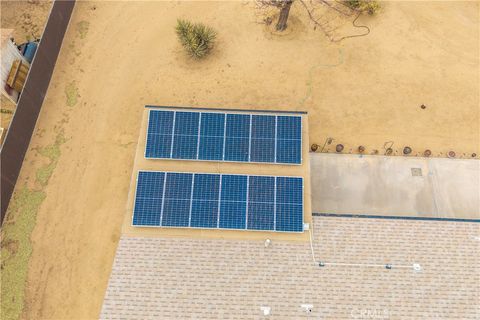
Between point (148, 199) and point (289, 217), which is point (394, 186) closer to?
point (289, 217)

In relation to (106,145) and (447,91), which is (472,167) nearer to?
(447,91)

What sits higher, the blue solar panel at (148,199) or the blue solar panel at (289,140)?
the blue solar panel at (289,140)

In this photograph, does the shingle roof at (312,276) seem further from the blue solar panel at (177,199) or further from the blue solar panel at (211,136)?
the blue solar panel at (211,136)

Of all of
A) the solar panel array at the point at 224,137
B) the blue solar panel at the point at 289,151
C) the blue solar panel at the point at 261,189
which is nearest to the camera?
the blue solar panel at the point at 261,189

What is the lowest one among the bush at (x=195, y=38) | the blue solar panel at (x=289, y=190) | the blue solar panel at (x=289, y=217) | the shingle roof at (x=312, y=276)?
the shingle roof at (x=312, y=276)

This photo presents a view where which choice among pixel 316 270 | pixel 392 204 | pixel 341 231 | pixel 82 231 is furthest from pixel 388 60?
pixel 82 231

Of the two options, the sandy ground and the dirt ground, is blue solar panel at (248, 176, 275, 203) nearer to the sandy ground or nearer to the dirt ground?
the dirt ground

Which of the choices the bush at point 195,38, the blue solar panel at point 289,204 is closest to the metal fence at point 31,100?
the bush at point 195,38
